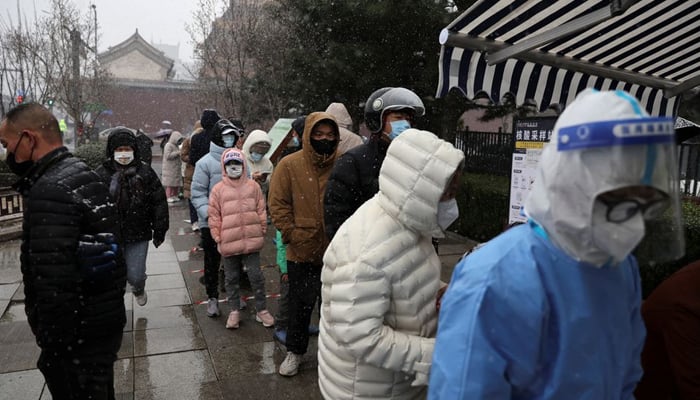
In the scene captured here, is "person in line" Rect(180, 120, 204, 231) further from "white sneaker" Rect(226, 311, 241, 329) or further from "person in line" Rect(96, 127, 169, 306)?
"white sneaker" Rect(226, 311, 241, 329)

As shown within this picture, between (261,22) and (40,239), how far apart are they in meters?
13.1

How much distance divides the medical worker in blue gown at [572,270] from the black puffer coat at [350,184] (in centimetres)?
205

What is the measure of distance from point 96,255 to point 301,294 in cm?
171

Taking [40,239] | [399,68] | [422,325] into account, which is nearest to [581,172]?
[422,325]

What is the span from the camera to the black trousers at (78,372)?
2752 millimetres

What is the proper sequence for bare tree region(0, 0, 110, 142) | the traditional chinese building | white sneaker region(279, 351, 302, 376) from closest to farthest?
white sneaker region(279, 351, 302, 376) → bare tree region(0, 0, 110, 142) → the traditional chinese building

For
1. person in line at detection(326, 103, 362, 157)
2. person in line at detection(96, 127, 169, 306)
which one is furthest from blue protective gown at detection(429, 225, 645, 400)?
person in line at detection(96, 127, 169, 306)

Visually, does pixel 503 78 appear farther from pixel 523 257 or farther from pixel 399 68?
pixel 399 68

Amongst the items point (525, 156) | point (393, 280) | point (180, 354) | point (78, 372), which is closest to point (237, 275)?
point (180, 354)

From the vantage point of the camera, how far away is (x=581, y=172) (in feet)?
4.02

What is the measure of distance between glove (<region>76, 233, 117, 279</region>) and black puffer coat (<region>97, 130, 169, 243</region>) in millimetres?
2361

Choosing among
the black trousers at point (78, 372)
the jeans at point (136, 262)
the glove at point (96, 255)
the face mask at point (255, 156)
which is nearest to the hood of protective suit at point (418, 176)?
the glove at point (96, 255)

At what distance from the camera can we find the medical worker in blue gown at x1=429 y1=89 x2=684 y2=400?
1.21 meters

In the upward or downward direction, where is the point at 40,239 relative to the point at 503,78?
downward
